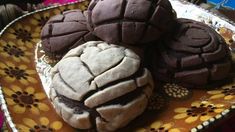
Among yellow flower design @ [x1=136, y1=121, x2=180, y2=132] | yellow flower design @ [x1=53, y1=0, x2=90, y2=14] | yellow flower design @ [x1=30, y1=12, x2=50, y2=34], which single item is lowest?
yellow flower design @ [x1=136, y1=121, x2=180, y2=132]

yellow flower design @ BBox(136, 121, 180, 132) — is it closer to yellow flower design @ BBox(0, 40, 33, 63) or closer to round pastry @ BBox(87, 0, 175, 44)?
round pastry @ BBox(87, 0, 175, 44)

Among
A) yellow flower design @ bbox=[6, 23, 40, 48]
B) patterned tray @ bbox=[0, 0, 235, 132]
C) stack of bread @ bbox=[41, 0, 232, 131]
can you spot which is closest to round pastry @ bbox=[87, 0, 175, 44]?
stack of bread @ bbox=[41, 0, 232, 131]

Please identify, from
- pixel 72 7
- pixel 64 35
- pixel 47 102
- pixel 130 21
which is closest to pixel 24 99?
pixel 47 102

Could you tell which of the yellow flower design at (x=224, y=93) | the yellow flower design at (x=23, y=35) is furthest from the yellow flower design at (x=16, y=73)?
the yellow flower design at (x=224, y=93)

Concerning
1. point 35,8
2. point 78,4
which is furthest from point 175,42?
point 35,8

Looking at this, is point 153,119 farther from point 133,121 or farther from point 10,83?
point 10,83
